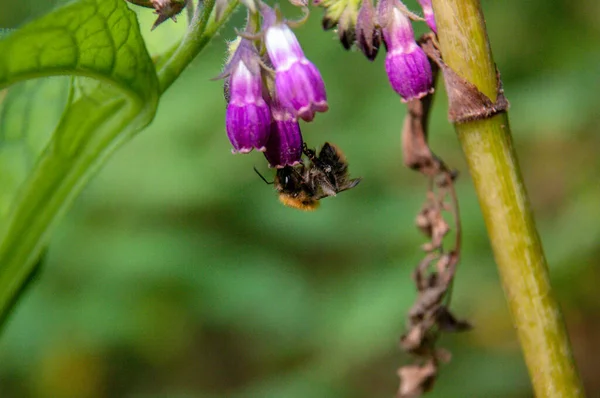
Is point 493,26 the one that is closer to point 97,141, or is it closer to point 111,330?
point 111,330

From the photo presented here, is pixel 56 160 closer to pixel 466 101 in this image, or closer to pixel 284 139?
pixel 284 139

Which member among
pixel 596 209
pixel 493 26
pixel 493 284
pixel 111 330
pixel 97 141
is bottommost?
pixel 111 330

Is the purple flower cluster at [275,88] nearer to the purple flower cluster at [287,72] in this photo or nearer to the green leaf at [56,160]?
the purple flower cluster at [287,72]

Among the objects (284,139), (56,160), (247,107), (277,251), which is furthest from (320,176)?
(277,251)

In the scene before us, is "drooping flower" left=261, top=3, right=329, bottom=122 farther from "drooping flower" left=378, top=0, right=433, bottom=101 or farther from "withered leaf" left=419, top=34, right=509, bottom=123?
"withered leaf" left=419, top=34, right=509, bottom=123

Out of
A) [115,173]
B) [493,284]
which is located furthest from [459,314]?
[115,173]

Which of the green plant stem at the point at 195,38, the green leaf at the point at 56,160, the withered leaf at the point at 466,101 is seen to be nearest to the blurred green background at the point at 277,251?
the green leaf at the point at 56,160
